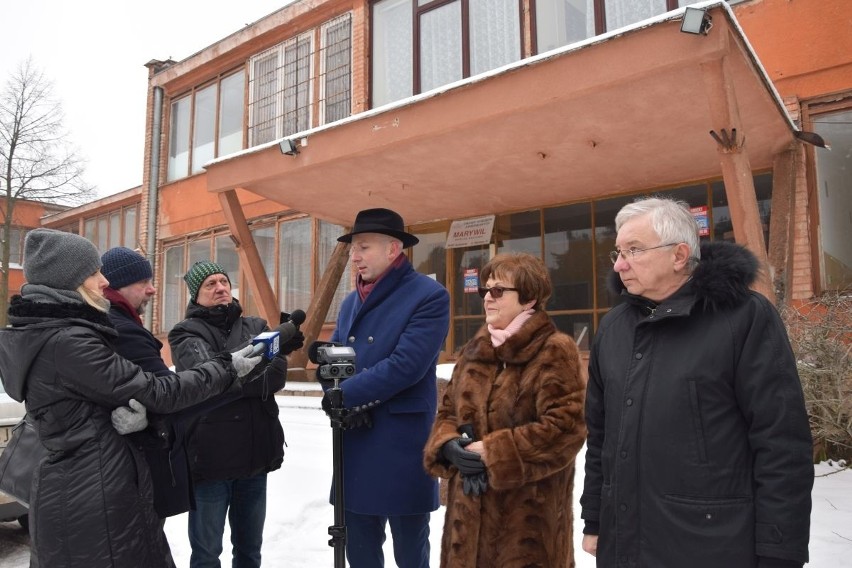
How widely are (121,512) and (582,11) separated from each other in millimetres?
9102

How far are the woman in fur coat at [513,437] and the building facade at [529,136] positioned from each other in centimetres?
371

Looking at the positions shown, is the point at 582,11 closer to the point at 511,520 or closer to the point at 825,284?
the point at 825,284

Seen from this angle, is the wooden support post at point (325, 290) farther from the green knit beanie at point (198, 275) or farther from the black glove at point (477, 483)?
the black glove at point (477, 483)

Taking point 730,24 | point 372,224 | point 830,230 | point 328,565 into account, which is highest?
point 730,24

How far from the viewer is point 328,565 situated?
3906mm

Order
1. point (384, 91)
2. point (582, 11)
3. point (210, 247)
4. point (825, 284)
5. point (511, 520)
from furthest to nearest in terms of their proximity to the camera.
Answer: point (210, 247) < point (384, 91) < point (582, 11) < point (825, 284) < point (511, 520)

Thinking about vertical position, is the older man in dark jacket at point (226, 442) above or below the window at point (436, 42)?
below

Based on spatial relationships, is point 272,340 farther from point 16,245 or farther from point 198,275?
point 16,245

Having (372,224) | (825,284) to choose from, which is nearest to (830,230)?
(825,284)

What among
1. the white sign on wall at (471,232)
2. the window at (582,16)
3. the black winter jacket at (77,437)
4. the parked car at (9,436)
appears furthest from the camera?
the white sign on wall at (471,232)

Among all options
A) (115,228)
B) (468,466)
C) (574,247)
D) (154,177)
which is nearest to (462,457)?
(468,466)

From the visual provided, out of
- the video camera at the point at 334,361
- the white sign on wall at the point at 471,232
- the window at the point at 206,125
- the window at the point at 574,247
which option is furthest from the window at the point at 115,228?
the video camera at the point at 334,361

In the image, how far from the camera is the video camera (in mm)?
2414

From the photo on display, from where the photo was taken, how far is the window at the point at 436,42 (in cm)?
1006
